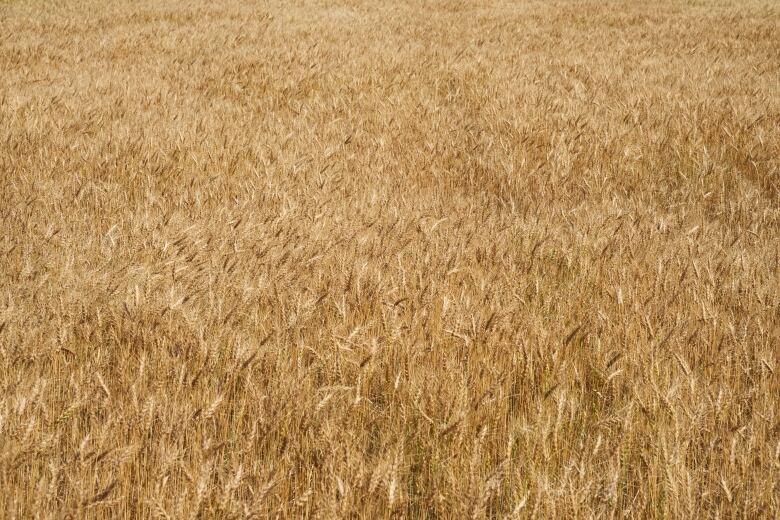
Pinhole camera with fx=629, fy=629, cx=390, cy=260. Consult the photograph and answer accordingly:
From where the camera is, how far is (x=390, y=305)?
206 centimetres

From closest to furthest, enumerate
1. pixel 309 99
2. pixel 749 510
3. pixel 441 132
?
pixel 749 510
pixel 441 132
pixel 309 99

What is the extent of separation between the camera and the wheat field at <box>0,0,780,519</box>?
4.57 ft

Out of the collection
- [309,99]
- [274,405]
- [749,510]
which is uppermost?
[309,99]

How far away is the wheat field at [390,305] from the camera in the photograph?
139cm

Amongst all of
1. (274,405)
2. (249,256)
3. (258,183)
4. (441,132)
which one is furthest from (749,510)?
(441,132)

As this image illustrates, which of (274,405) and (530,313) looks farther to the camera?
(530,313)

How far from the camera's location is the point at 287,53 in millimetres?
8406

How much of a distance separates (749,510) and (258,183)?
2.96 meters

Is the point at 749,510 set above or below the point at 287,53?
below

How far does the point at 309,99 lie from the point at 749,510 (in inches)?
214

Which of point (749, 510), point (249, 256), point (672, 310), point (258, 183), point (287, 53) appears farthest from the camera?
point (287, 53)

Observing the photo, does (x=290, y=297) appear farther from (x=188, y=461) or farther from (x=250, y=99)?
(x=250, y=99)

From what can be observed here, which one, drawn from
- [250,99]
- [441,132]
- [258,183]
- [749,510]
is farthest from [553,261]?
[250,99]

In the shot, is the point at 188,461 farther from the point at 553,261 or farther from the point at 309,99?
the point at 309,99
